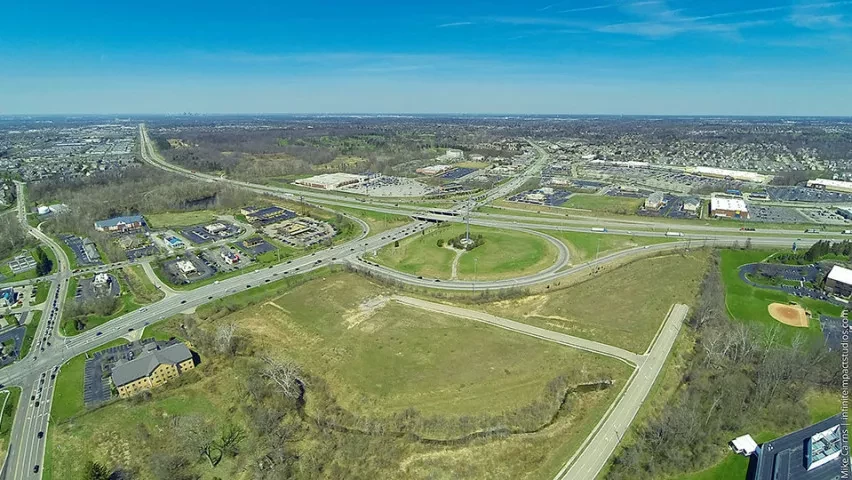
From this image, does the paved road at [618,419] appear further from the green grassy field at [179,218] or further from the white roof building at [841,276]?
the green grassy field at [179,218]

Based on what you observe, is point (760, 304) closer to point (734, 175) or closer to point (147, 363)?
point (147, 363)

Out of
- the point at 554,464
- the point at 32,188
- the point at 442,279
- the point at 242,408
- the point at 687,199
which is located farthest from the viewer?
the point at 32,188

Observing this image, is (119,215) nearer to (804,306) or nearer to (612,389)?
(612,389)

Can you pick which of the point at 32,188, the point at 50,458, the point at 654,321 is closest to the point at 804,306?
the point at 654,321

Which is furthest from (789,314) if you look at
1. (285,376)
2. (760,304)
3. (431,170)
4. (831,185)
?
(431,170)

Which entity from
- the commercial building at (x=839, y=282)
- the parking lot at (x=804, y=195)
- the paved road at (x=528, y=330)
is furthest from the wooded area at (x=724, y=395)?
the parking lot at (x=804, y=195)
